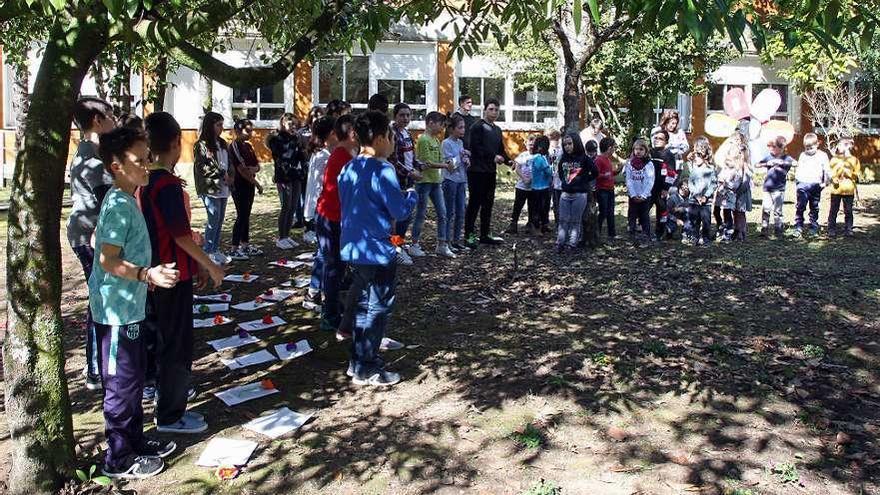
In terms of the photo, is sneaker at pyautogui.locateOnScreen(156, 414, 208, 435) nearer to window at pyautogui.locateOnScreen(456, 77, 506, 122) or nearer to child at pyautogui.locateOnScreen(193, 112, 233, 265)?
child at pyautogui.locateOnScreen(193, 112, 233, 265)

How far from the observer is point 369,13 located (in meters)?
4.89

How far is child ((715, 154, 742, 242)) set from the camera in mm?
11164

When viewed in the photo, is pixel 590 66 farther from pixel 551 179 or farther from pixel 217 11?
pixel 217 11

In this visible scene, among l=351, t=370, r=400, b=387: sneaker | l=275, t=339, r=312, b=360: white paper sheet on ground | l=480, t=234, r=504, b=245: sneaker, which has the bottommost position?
l=351, t=370, r=400, b=387: sneaker

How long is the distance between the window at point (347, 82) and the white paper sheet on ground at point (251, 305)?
1629 cm

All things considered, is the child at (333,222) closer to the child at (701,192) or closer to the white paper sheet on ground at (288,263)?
the white paper sheet on ground at (288,263)

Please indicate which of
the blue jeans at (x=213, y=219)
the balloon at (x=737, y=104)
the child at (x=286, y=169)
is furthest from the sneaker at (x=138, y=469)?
the balloon at (x=737, y=104)

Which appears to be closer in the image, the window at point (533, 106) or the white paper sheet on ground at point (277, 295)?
the white paper sheet on ground at point (277, 295)

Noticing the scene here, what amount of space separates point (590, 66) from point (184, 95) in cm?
1097

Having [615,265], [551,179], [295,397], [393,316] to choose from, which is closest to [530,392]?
[295,397]

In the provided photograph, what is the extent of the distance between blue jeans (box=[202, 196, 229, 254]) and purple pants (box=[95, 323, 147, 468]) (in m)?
4.95

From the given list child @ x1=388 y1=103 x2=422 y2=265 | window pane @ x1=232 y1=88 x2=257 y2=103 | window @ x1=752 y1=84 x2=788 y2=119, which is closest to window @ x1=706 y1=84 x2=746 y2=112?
window @ x1=752 y1=84 x2=788 y2=119

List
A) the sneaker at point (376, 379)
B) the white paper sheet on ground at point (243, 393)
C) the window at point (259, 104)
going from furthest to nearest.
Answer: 1. the window at point (259, 104)
2. the sneaker at point (376, 379)
3. the white paper sheet on ground at point (243, 393)

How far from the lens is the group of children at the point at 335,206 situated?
12.9 ft
